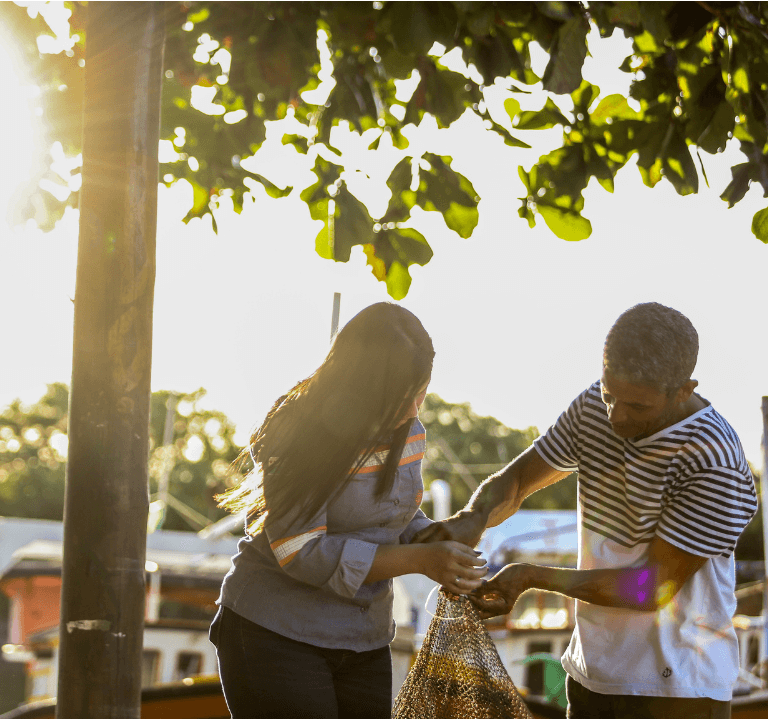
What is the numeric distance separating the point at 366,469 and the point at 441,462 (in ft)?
172

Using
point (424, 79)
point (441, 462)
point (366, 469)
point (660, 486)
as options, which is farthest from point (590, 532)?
point (441, 462)

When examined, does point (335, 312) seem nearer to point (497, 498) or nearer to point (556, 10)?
point (497, 498)

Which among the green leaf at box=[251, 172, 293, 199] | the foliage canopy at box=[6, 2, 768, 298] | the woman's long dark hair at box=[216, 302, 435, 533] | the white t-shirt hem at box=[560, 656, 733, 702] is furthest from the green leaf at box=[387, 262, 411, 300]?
the white t-shirt hem at box=[560, 656, 733, 702]

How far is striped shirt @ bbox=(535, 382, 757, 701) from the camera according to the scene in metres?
2.12

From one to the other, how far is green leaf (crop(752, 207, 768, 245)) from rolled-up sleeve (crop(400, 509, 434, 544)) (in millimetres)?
1368

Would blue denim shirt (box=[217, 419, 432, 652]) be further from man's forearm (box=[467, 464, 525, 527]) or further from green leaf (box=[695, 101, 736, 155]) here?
green leaf (box=[695, 101, 736, 155])

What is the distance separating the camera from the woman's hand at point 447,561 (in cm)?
215

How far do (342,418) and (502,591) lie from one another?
27.4 inches

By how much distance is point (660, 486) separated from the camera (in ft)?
7.25

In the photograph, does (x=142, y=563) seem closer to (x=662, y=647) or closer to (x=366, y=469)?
(x=366, y=469)

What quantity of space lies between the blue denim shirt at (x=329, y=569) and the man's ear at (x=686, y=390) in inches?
27.3

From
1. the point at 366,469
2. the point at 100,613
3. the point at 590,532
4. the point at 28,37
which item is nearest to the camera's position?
the point at 100,613

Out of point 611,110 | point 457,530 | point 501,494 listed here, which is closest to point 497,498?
point 501,494

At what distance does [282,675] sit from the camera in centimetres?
209
